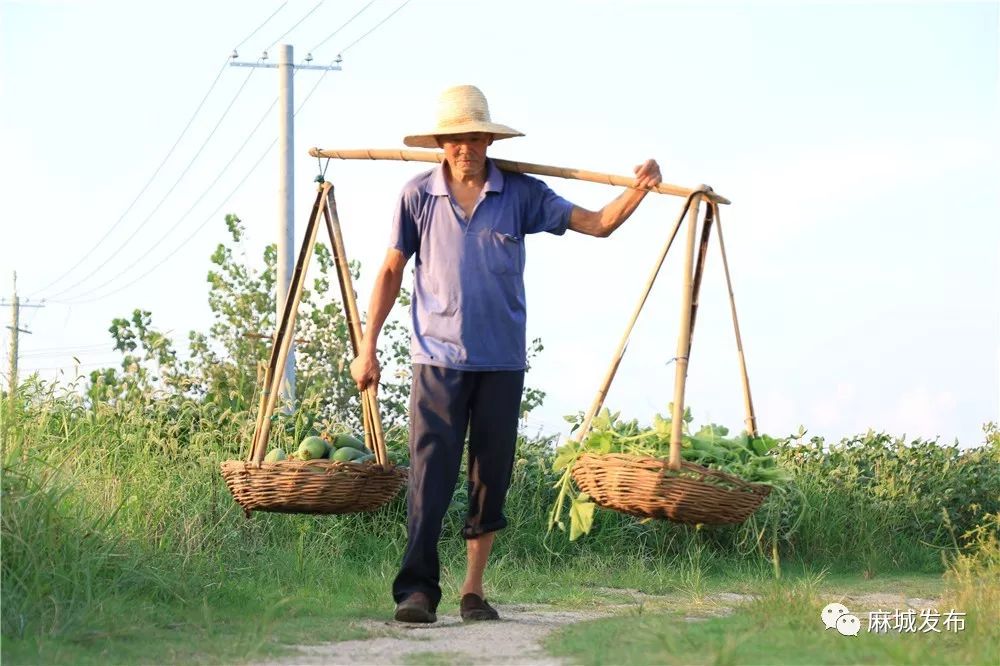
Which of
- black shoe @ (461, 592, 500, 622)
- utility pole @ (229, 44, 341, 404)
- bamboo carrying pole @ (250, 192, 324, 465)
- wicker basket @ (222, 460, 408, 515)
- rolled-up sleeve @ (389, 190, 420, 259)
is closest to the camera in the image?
black shoe @ (461, 592, 500, 622)

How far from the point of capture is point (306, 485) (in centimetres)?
495

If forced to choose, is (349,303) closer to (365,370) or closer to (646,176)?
(365,370)

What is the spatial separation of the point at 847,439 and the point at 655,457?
15.3ft

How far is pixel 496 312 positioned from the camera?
4602 mm

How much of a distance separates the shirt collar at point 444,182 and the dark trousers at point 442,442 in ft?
2.33

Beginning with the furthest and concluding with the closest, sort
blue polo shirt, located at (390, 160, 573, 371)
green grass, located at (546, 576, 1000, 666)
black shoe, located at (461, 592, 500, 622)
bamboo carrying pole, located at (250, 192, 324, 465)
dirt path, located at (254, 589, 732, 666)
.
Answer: bamboo carrying pole, located at (250, 192, 324, 465), black shoe, located at (461, 592, 500, 622), blue polo shirt, located at (390, 160, 573, 371), dirt path, located at (254, 589, 732, 666), green grass, located at (546, 576, 1000, 666)

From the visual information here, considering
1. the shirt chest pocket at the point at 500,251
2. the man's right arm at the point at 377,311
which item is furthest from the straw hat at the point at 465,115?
the man's right arm at the point at 377,311

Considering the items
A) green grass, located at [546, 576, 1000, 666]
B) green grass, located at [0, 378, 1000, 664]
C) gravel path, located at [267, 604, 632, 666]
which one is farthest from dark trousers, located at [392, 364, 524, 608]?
green grass, located at [546, 576, 1000, 666]

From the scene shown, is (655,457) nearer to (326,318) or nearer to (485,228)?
(485,228)

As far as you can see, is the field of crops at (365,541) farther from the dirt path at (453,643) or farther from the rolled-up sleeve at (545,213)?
the rolled-up sleeve at (545,213)

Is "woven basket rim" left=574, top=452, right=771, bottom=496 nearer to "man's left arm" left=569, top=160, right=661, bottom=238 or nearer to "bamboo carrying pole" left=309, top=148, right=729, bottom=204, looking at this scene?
"man's left arm" left=569, top=160, right=661, bottom=238

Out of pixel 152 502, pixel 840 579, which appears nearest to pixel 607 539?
pixel 840 579

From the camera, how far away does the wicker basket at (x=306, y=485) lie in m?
4.96

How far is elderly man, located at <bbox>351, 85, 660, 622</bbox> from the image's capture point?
15.1ft
